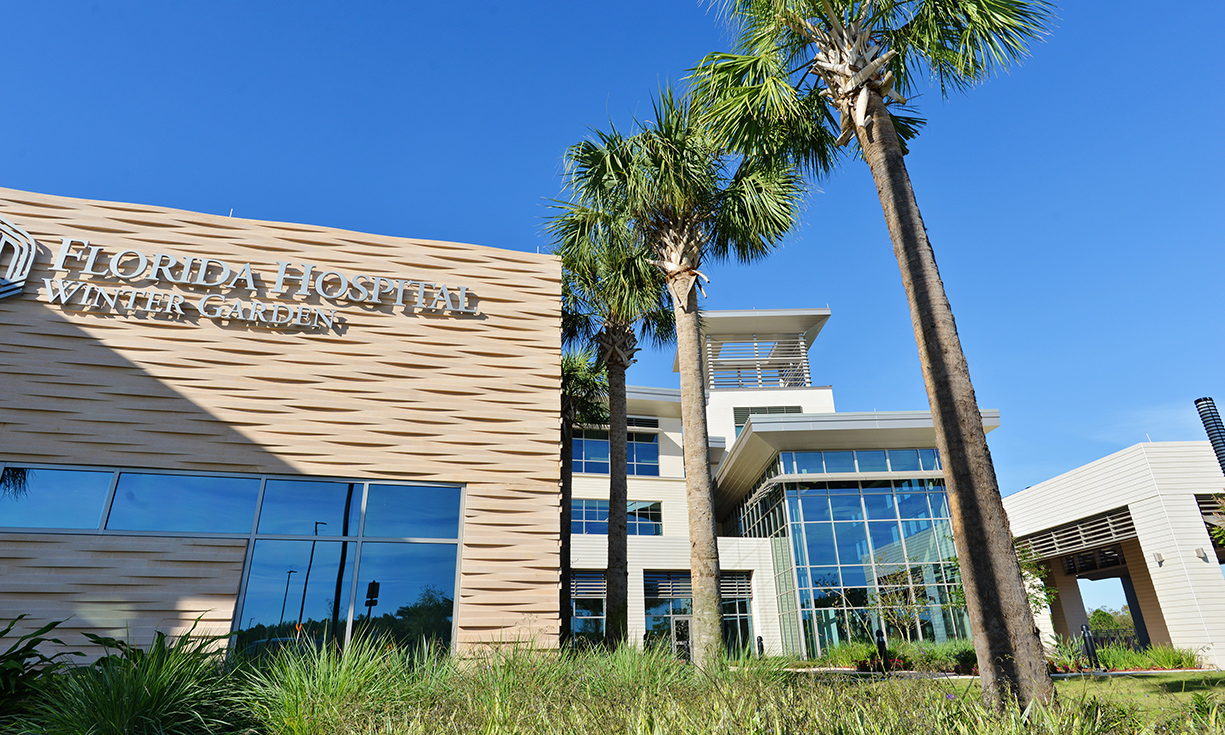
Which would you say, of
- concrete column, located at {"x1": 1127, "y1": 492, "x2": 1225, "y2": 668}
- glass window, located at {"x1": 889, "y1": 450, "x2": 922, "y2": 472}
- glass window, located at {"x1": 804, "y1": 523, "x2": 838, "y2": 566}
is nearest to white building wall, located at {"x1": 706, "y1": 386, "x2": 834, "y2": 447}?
glass window, located at {"x1": 889, "y1": 450, "x2": 922, "y2": 472}

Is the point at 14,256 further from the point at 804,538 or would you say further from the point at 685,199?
the point at 804,538

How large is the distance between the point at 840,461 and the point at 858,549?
299cm

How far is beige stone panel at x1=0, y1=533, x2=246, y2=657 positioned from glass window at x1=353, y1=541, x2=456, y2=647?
1515mm

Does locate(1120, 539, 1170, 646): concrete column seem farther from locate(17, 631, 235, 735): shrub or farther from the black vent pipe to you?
locate(17, 631, 235, 735): shrub

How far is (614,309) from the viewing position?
1386 centimetres

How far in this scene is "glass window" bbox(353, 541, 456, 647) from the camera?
26.9 ft

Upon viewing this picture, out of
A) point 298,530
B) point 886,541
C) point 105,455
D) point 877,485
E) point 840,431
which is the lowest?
point 298,530

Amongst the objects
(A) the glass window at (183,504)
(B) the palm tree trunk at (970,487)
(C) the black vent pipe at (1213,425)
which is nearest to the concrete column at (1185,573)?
(C) the black vent pipe at (1213,425)

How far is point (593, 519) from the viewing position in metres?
27.4

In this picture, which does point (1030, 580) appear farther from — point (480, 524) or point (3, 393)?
point (3, 393)

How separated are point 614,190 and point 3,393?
8.79m

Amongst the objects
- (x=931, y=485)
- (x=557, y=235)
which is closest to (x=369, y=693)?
(x=557, y=235)

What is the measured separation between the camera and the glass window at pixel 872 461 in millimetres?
22825

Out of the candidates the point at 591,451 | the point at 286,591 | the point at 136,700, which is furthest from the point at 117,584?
the point at 591,451
